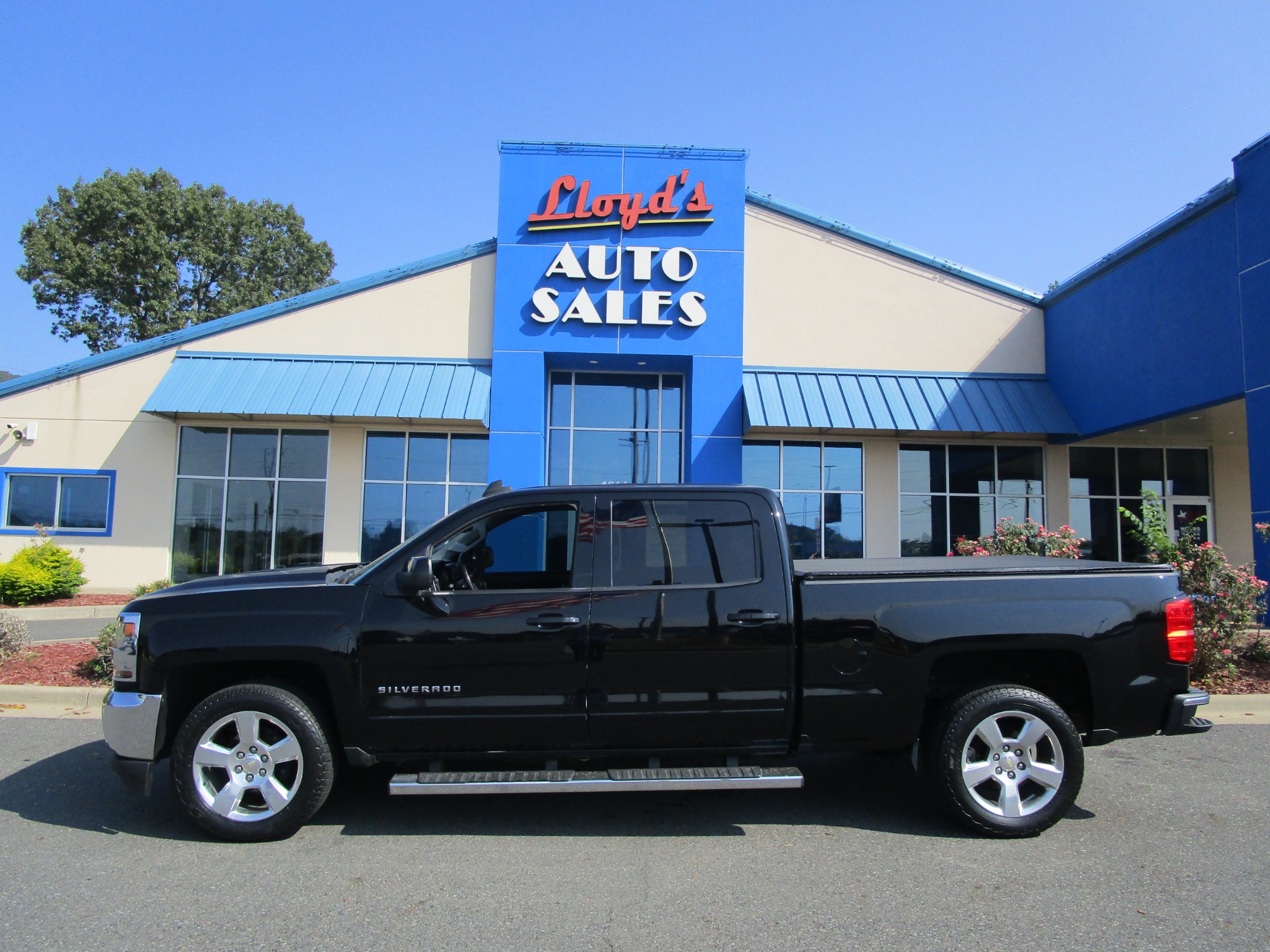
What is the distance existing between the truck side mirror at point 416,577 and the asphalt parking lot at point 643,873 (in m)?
1.34

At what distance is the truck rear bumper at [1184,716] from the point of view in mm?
4457

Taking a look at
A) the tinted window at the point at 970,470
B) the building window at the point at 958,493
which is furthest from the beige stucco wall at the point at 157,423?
the tinted window at the point at 970,470

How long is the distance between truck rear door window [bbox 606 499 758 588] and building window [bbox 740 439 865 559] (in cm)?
1258

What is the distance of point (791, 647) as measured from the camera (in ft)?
14.4

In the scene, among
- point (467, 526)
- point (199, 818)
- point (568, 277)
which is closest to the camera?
point (199, 818)

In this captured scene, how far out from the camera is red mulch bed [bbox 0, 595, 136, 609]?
1441 centimetres

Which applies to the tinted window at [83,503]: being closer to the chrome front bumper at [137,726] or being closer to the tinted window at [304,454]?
the tinted window at [304,454]

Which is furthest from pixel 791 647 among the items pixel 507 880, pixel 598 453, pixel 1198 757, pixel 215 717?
pixel 598 453

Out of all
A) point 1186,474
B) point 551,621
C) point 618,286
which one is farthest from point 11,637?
point 1186,474

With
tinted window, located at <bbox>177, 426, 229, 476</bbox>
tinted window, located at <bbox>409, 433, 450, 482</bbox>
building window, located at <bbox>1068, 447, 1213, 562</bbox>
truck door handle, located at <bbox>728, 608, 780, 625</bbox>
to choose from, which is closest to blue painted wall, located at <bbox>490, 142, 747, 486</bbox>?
tinted window, located at <bbox>409, 433, 450, 482</bbox>

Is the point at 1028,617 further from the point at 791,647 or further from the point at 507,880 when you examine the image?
the point at 507,880

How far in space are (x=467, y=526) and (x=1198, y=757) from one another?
5.58 meters

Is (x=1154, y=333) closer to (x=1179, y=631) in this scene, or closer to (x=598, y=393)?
(x=598, y=393)

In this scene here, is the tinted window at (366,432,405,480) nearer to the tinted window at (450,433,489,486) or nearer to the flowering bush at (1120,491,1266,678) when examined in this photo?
the tinted window at (450,433,489,486)
